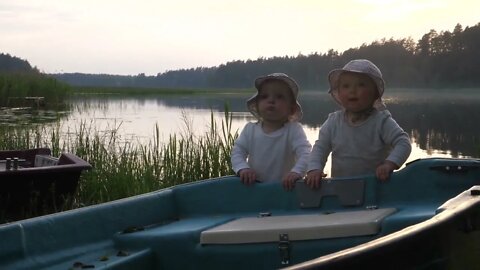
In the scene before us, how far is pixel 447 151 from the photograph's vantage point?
13969 millimetres

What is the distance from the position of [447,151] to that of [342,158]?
1069 cm

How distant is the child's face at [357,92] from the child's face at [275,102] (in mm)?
473

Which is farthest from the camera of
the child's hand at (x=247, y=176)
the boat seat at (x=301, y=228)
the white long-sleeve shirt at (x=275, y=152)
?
the white long-sleeve shirt at (x=275, y=152)

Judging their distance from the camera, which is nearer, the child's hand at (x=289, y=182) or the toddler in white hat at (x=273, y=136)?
the child's hand at (x=289, y=182)

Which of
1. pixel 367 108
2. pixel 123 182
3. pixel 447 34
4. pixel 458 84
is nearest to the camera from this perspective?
pixel 367 108

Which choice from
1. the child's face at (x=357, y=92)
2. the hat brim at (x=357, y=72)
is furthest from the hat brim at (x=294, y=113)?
the child's face at (x=357, y=92)

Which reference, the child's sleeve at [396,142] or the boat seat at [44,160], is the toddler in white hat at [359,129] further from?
the boat seat at [44,160]

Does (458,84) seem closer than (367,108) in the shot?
No

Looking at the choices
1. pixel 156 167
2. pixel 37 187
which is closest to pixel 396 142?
pixel 37 187

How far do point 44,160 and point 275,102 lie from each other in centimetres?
362

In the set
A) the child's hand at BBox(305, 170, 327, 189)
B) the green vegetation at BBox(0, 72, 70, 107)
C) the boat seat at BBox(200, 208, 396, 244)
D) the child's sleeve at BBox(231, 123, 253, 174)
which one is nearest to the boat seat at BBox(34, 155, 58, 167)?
the child's sleeve at BBox(231, 123, 253, 174)

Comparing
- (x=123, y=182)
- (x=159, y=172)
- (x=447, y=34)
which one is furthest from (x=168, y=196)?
(x=447, y=34)

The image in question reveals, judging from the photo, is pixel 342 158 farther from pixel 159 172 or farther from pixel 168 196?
pixel 159 172

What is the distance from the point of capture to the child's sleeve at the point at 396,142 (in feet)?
12.0
